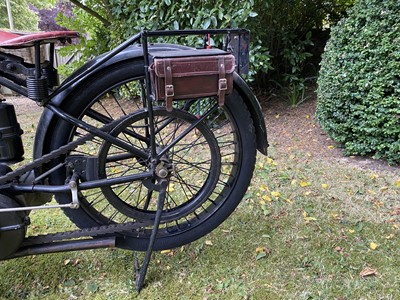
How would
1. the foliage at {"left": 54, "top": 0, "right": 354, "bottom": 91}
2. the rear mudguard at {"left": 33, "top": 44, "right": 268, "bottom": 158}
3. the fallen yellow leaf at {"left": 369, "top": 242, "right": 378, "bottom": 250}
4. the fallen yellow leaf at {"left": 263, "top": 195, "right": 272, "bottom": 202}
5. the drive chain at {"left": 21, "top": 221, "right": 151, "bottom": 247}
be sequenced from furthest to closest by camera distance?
the foliage at {"left": 54, "top": 0, "right": 354, "bottom": 91}
the fallen yellow leaf at {"left": 263, "top": 195, "right": 272, "bottom": 202}
the fallen yellow leaf at {"left": 369, "top": 242, "right": 378, "bottom": 250}
the drive chain at {"left": 21, "top": 221, "right": 151, "bottom": 247}
the rear mudguard at {"left": 33, "top": 44, "right": 268, "bottom": 158}

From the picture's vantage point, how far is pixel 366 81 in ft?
10.4

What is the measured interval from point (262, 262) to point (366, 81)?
6.50ft

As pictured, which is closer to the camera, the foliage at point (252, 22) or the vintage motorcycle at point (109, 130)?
the vintage motorcycle at point (109, 130)

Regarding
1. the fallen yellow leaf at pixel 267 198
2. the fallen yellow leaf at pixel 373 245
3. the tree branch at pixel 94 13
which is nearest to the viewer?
the fallen yellow leaf at pixel 373 245

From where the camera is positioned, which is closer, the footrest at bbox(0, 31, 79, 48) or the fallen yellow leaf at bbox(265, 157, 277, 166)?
the footrest at bbox(0, 31, 79, 48)

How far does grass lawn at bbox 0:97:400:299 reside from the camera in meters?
1.92

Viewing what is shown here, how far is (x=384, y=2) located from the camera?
9.94ft

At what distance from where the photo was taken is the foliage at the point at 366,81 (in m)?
3.04

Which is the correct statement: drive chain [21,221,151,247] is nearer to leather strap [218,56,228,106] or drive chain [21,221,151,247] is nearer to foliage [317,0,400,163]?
leather strap [218,56,228,106]

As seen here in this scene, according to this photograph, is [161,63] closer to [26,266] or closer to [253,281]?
[253,281]

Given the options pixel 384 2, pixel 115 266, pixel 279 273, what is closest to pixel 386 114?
pixel 384 2

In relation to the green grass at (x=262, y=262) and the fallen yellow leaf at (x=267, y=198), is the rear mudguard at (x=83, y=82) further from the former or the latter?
the fallen yellow leaf at (x=267, y=198)

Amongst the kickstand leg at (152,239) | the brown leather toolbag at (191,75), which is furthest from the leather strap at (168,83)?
the kickstand leg at (152,239)

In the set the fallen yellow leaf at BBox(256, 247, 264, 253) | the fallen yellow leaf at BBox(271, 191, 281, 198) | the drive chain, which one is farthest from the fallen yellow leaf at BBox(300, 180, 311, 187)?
the drive chain
